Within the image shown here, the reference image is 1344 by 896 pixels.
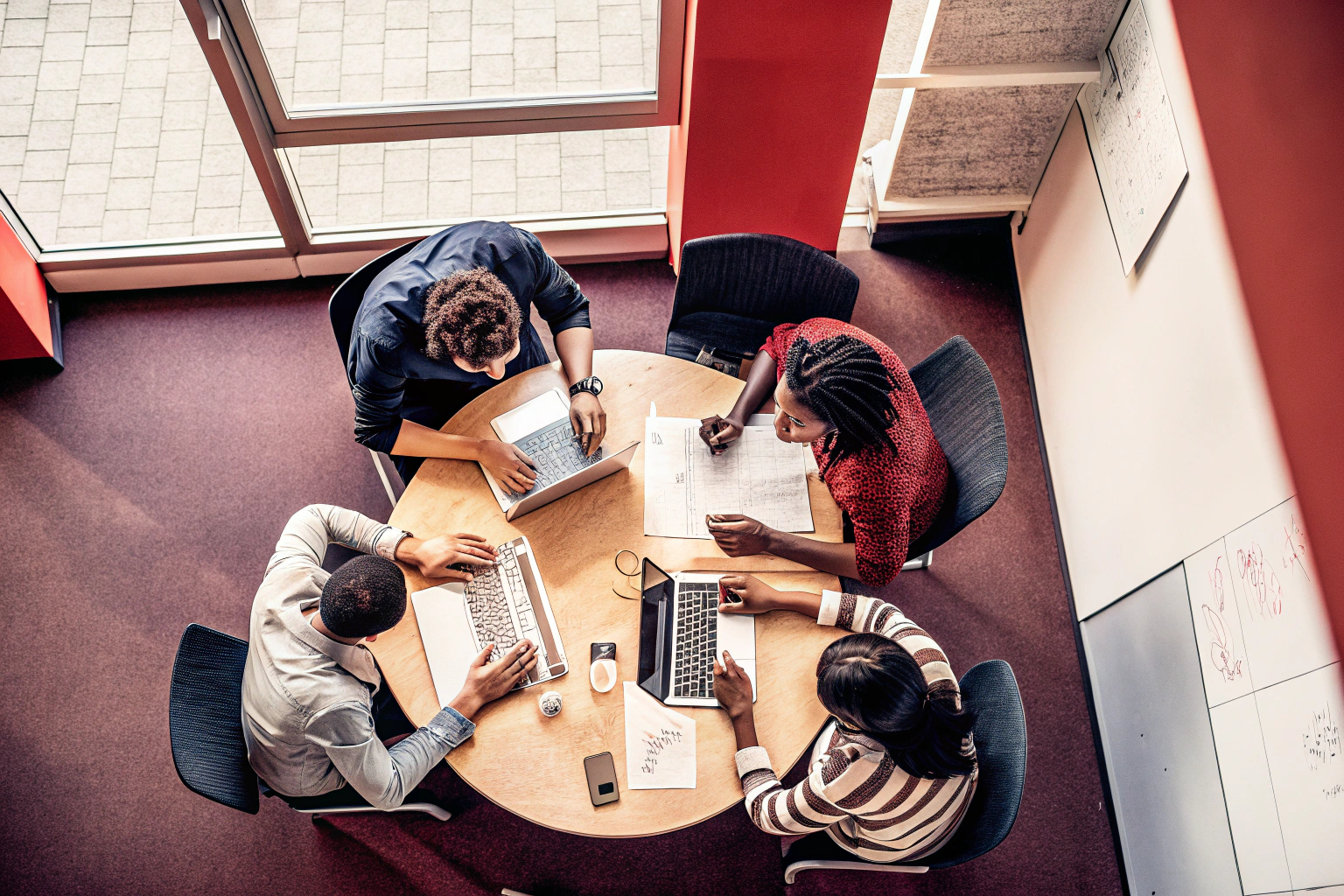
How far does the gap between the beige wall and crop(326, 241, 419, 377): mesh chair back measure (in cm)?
215

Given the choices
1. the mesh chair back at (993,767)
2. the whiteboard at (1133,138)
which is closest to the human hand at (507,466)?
the mesh chair back at (993,767)

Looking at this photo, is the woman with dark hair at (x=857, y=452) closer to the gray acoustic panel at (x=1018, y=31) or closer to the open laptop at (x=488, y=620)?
the open laptop at (x=488, y=620)

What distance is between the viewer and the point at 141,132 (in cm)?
305

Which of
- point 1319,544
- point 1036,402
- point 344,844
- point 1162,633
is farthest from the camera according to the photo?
point 1036,402

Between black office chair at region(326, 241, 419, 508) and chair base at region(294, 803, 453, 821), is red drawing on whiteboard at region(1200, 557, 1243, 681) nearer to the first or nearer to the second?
chair base at region(294, 803, 453, 821)

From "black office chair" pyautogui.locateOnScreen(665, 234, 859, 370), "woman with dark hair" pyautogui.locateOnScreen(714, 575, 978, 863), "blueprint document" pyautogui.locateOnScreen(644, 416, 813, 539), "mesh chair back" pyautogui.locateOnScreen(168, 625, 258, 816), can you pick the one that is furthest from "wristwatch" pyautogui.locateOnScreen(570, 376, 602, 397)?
"mesh chair back" pyautogui.locateOnScreen(168, 625, 258, 816)

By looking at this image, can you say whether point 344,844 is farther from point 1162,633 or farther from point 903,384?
point 1162,633

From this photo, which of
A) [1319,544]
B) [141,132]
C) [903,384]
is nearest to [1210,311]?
[1319,544]

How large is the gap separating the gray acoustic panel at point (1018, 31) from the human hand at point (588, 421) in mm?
1804

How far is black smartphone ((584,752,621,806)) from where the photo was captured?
182cm

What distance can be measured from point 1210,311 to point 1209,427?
306 millimetres

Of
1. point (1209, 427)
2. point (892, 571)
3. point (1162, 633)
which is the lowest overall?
point (1162, 633)

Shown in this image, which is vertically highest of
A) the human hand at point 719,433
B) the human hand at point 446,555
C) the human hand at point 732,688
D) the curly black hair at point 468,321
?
the curly black hair at point 468,321

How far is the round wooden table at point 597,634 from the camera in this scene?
6.01ft
